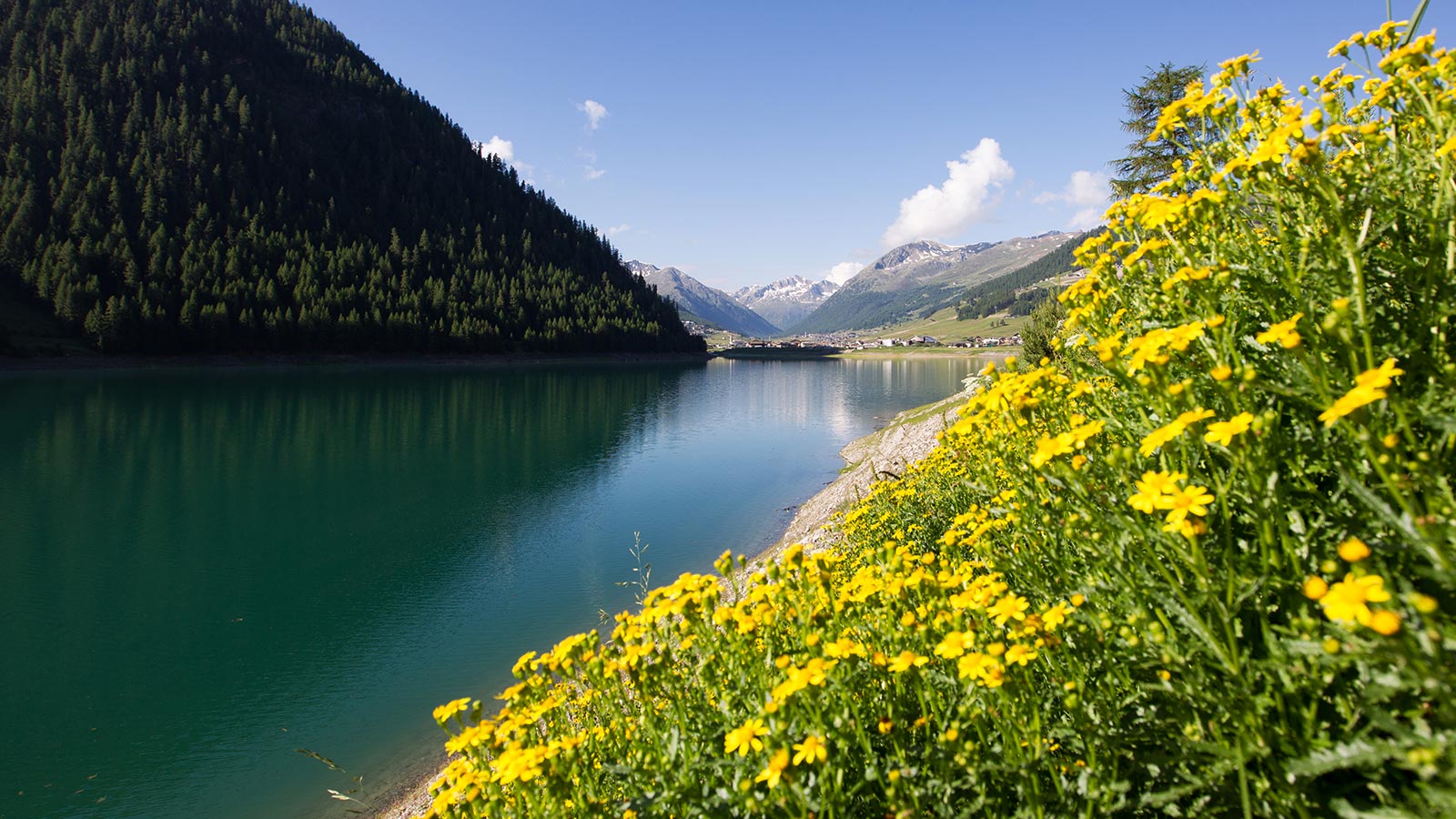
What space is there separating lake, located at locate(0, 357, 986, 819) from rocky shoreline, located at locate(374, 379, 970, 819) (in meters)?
0.77

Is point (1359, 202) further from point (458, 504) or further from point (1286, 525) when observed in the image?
point (458, 504)

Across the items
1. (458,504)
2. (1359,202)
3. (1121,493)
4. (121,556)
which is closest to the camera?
(1359,202)

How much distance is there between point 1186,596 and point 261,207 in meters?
146

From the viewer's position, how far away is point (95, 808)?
349 inches

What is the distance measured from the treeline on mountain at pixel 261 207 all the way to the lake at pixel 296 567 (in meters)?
49.3

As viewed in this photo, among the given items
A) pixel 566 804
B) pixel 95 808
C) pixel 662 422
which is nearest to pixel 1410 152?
pixel 566 804

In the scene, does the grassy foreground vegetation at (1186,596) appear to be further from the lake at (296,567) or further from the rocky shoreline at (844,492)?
the lake at (296,567)

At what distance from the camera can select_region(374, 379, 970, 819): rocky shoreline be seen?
8686 millimetres

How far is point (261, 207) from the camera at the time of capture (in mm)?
115625

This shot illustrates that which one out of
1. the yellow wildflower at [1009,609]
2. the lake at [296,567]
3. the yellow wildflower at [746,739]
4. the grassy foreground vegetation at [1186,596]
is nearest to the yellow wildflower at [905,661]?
the grassy foreground vegetation at [1186,596]

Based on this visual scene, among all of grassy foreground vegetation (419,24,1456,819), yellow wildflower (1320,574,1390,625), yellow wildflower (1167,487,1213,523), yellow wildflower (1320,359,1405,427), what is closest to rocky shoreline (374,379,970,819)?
grassy foreground vegetation (419,24,1456,819)

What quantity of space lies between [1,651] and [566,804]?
16.8 metres

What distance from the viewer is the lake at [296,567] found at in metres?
10.1

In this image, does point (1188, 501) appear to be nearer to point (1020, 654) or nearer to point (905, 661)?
point (1020, 654)
